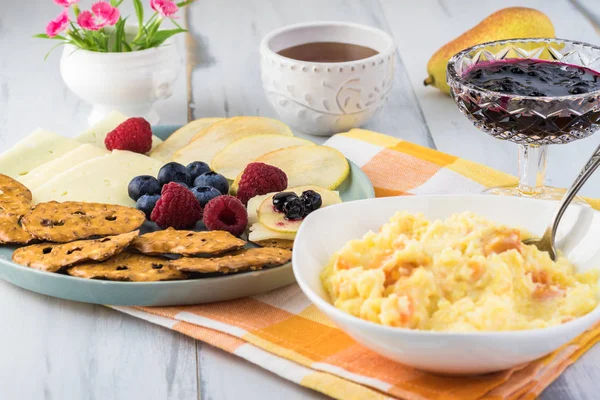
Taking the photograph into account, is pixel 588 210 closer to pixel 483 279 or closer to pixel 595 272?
pixel 595 272

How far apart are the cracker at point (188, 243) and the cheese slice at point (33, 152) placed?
741 mm

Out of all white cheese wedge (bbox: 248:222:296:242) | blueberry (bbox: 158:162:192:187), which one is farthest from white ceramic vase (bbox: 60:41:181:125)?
white cheese wedge (bbox: 248:222:296:242)

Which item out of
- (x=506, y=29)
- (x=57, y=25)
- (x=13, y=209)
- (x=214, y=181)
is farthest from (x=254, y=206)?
(x=506, y=29)

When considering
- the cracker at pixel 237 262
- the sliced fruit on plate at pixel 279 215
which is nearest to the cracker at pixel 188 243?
the cracker at pixel 237 262

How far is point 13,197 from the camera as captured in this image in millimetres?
2369

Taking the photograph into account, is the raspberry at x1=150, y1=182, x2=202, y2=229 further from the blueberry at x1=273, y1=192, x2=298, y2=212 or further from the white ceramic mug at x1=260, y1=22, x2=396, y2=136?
the white ceramic mug at x1=260, y1=22, x2=396, y2=136

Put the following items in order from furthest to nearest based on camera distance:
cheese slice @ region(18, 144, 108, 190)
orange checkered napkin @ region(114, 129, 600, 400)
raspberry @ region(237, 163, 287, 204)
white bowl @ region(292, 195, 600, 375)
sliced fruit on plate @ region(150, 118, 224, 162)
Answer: sliced fruit on plate @ region(150, 118, 224, 162) → cheese slice @ region(18, 144, 108, 190) → raspberry @ region(237, 163, 287, 204) → orange checkered napkin @ region(114, 129, 600, 400) → white bowl @ region(292, 195, 600, 375)

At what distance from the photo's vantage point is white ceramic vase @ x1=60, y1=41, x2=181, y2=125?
3084mm

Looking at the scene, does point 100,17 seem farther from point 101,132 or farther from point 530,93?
point 530,93

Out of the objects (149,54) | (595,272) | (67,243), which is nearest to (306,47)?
(149,54)

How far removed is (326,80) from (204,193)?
83 cm

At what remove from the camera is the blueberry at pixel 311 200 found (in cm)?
226

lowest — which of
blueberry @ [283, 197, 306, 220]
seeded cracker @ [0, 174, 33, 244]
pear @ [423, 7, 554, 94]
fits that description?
seeded cracker @ [0, 174, 33, 244]

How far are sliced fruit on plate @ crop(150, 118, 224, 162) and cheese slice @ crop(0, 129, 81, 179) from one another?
0.27 m
